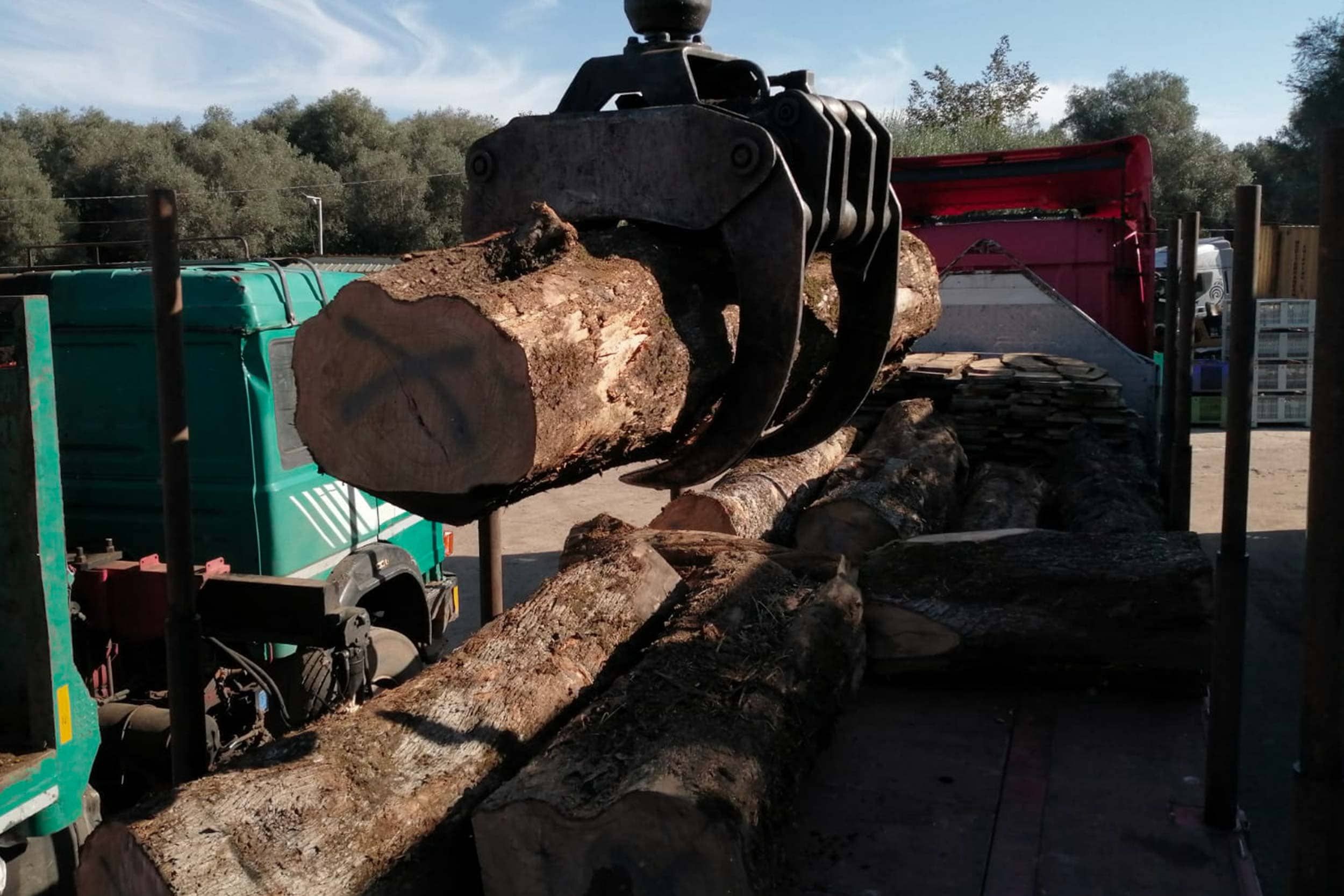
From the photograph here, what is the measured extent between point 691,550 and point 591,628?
79 cm

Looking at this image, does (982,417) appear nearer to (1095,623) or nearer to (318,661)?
(1095,623)

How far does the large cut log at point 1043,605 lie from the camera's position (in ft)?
12.8

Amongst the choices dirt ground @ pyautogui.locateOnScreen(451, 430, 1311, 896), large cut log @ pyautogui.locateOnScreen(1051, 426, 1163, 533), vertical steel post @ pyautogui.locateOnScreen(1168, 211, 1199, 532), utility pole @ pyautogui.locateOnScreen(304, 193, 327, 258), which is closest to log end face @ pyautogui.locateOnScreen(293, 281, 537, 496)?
dirt ground @ pyautogui.locateOnScreen(451, 430, 1311, 896)

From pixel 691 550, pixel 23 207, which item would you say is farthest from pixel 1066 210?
pixel 23 207

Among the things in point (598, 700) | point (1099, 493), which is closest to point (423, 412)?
point (598, 700)

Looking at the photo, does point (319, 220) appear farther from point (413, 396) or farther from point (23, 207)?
point (413, 396)

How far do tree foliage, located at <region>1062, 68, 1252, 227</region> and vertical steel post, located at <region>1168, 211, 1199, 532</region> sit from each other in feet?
112

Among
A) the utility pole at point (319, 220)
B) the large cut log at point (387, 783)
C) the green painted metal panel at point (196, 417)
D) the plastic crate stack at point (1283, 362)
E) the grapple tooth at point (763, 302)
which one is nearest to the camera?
the grapple tooth at point (763, 302)

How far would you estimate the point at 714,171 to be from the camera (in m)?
2.27

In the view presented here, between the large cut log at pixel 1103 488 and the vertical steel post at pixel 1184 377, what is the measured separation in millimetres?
139

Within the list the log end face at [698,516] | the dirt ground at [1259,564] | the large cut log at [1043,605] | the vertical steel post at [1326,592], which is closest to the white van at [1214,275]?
the dirt ground at [1259,564]

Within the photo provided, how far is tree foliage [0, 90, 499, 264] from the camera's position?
98.1ft

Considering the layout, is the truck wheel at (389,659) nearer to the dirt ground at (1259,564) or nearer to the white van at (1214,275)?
the dirt ground at (1259,564)

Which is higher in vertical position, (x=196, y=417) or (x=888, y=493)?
(x=196, y=417)
